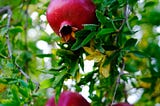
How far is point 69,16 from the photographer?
156 centimetres

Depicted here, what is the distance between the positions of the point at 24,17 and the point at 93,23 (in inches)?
48.7

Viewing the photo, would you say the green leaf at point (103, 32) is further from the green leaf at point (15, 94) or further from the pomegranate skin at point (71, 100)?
the green leaf at point (15, 94)

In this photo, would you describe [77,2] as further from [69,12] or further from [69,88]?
[69,88]

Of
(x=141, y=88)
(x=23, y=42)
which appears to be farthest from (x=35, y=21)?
(x=141, y=88)

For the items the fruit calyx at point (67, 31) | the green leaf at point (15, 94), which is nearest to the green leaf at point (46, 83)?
the green leaf at point (15, 94)

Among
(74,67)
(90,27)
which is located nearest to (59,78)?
(74,67)

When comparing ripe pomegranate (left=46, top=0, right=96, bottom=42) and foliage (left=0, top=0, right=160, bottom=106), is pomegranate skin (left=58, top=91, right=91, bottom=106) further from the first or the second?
ripe pomegranate (left=46, top=0, right=96, bottom=42)

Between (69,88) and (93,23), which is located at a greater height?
(93,23)

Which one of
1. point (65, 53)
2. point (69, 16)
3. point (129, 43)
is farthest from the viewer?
point (129, 43)

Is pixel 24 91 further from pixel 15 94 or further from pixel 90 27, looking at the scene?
pixel 90 27

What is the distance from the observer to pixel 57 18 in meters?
1.58

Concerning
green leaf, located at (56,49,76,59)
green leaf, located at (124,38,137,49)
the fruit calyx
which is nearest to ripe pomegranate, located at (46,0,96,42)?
the fruit calyx

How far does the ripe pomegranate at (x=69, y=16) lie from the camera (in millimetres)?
1564

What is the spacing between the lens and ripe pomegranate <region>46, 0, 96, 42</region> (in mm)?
1564
